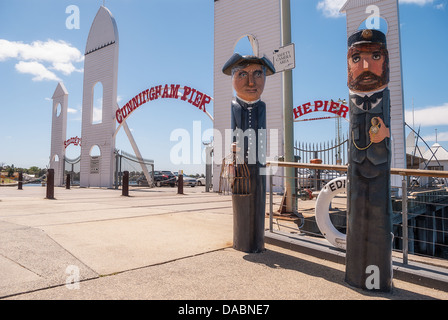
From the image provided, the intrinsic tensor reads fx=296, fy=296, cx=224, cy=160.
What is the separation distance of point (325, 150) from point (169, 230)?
27.9 ft

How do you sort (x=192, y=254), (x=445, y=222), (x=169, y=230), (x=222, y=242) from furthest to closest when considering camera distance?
(x=445, y=222), (x=169, y=230), (x=222, y=242), (x=192, y=254)

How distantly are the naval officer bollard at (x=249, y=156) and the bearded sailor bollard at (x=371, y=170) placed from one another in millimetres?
1267

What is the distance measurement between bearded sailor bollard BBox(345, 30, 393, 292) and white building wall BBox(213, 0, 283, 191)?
10457 mm

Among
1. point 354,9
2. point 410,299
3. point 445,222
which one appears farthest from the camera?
point 445,222

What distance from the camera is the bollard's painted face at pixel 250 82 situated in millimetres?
3780

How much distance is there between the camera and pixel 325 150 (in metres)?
11.7

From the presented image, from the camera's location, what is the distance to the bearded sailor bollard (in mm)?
2654

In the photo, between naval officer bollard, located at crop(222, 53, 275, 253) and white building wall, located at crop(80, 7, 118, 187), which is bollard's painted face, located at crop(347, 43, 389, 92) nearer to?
naval officer bollard, located at crop(222, 53, 275, 253)

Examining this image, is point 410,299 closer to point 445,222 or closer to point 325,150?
point 325,150

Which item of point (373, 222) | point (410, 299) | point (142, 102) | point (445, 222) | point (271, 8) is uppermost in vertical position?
point (271, 8)

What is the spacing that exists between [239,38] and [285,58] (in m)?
9.55

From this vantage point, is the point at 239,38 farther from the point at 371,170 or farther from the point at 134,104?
the point at 371,170
